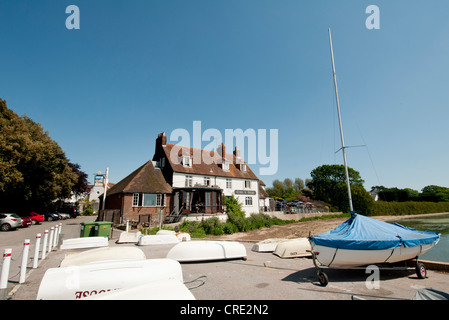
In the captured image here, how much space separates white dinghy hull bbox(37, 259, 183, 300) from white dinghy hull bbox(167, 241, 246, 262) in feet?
11.9

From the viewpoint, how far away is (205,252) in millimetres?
9156

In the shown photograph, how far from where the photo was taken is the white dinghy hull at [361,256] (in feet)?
21.3

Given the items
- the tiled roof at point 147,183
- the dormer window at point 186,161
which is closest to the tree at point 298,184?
the dormer window at point 186,161

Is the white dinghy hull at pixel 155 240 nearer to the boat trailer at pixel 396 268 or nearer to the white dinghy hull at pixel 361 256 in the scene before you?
the boat trailer at pixel 396 268

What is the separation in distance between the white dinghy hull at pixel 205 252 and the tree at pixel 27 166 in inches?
893

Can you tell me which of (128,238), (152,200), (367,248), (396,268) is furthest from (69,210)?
(396,268)

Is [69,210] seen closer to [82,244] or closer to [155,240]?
[82,244]

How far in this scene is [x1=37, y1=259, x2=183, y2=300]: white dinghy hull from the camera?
439 cm

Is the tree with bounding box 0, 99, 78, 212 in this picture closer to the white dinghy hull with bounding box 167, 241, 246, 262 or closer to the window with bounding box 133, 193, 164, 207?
the window with bounding box 133, 193, 164, 207

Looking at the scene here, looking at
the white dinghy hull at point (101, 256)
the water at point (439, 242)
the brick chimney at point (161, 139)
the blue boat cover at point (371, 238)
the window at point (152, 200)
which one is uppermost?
the brick chimney at point (161, 139)

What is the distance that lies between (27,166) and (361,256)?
32.8 meters

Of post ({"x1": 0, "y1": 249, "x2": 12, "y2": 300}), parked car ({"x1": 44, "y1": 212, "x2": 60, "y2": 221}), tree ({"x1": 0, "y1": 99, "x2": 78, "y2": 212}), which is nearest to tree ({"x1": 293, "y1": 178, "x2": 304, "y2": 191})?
tree ({"x1": 0, "y1": 99, "x2": 78, "y2": 212})
